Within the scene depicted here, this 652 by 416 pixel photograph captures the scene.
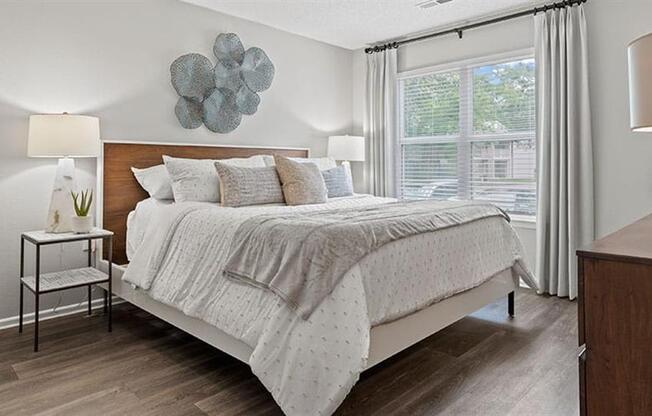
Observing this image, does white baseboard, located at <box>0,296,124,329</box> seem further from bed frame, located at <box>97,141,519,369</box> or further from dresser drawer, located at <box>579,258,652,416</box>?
dresser drawer, located at <box>579,258,652,416</box>

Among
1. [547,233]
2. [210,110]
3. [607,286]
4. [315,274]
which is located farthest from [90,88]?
[547,233]

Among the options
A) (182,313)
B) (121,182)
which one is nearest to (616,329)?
(182,313)

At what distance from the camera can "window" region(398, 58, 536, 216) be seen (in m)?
3.96

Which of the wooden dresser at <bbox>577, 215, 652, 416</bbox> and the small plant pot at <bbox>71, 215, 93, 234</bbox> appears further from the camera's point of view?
the small plant pot at <bbox>71, 215, 93, 234</bbox>

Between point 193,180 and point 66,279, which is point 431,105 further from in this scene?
point 66,279

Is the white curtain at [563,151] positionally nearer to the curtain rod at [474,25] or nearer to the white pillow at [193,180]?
the curtain rod at [474,25]

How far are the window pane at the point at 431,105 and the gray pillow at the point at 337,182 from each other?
1.29m

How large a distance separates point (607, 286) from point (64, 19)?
3.51 m

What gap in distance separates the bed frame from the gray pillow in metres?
0.82

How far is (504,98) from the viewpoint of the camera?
406 cm

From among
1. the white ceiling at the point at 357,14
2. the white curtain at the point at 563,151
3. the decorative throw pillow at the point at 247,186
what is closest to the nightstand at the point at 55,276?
the decorative throw pillow at the point at 247,186

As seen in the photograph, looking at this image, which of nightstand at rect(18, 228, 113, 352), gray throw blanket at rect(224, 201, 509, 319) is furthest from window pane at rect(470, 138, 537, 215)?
nightstand at rect(18, 228, 113, 352)

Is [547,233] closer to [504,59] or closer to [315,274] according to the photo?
[504,59]

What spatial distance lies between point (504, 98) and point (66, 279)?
12.5 ft
